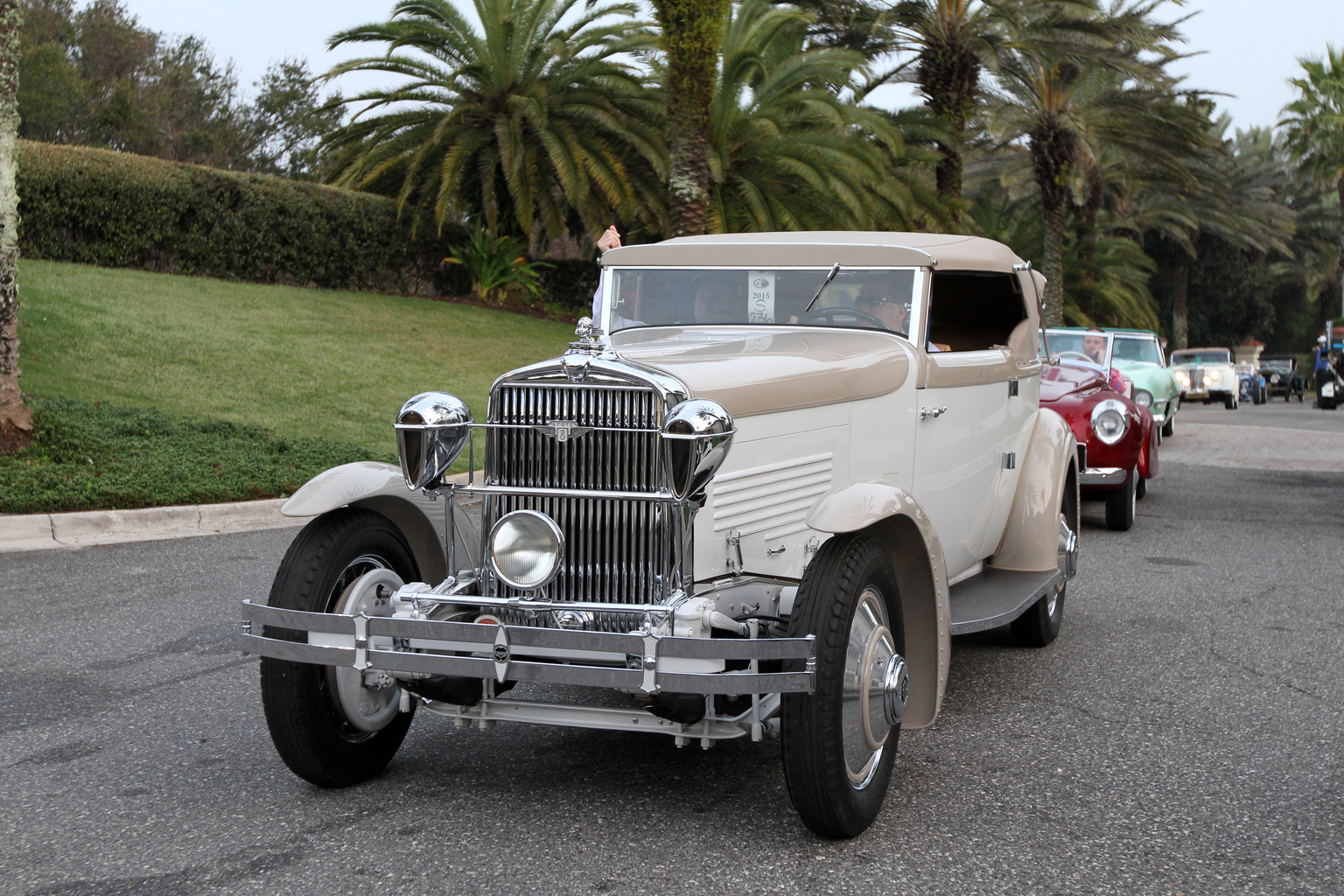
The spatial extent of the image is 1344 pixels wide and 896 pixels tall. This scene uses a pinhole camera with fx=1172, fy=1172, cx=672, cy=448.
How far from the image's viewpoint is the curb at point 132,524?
7660mm

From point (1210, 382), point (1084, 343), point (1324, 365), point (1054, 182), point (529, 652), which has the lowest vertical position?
point (1210, 382)

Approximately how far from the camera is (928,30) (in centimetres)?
2066

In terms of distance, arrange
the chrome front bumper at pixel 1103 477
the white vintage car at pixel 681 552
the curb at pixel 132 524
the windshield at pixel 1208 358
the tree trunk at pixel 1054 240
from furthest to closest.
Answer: the windshield at pixel 1208 358 → the tree trunk at pixel 1054 240 → the chrome front bumper at pixel 1103 477 → the curb at pixel 132 524 → the white vintage car at pixel 681 552

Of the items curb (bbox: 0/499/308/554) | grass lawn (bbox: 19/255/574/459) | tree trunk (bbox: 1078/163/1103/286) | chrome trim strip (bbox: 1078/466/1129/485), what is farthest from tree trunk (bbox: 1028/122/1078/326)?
curb (bbox: 0/499/308/554)

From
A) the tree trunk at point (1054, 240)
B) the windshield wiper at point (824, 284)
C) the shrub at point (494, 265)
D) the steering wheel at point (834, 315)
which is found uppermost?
the tree trunk at point (1054, 240)

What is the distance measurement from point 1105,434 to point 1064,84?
57.4 feet

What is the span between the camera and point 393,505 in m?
4.07

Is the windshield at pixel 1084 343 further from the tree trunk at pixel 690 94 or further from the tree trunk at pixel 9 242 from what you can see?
the tree trunk at pixel 9 242

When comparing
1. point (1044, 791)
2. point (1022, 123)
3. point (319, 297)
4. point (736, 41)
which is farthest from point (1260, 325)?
point (1044, 791)

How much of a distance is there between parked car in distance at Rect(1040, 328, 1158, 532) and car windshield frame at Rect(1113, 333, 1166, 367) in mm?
6616

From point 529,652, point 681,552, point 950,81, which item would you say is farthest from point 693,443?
point 950,81

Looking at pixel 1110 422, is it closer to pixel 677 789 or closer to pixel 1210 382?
pixel 677 789

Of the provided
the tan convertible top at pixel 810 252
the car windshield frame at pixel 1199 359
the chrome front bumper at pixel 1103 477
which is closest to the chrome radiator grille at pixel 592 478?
the tan convertible top at pixel 810 252

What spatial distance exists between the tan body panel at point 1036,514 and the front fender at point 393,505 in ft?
8.71
